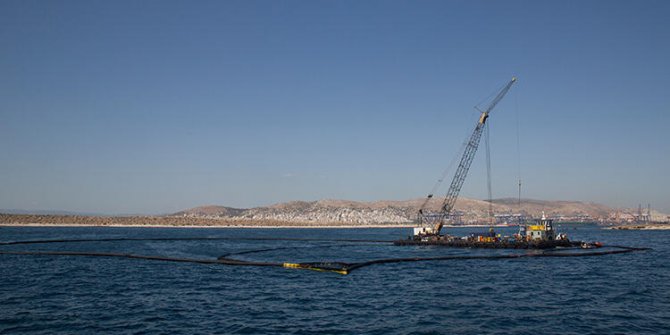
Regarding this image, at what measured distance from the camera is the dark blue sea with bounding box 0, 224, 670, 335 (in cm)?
3300

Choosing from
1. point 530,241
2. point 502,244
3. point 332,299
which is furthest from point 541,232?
point 332,299

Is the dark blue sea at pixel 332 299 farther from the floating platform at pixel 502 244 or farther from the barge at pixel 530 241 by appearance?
the barge at pixel 530 241

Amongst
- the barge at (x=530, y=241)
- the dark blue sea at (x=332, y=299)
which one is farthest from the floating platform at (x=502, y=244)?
the dark blue sea at (x=332, y=299)

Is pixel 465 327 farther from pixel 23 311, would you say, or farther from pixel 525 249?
pixel 525 249

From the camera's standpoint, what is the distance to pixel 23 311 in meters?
37.1

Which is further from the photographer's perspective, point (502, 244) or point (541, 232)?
point (502, 244)

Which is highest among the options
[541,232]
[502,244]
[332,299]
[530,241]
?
[541,232]

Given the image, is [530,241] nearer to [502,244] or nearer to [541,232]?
[541,232]

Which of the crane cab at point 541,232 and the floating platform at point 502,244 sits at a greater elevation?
the crane cab at point 541,232

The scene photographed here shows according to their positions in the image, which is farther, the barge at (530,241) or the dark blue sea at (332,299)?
the barge at (530,241)

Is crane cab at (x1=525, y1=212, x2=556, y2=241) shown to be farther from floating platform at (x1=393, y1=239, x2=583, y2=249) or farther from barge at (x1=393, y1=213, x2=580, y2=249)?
floating platform at (x1=393, y1=239, x2=583, y2=249)

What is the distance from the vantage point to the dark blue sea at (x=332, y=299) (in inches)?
1299

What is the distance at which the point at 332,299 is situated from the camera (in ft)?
141

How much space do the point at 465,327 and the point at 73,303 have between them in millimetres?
31094
